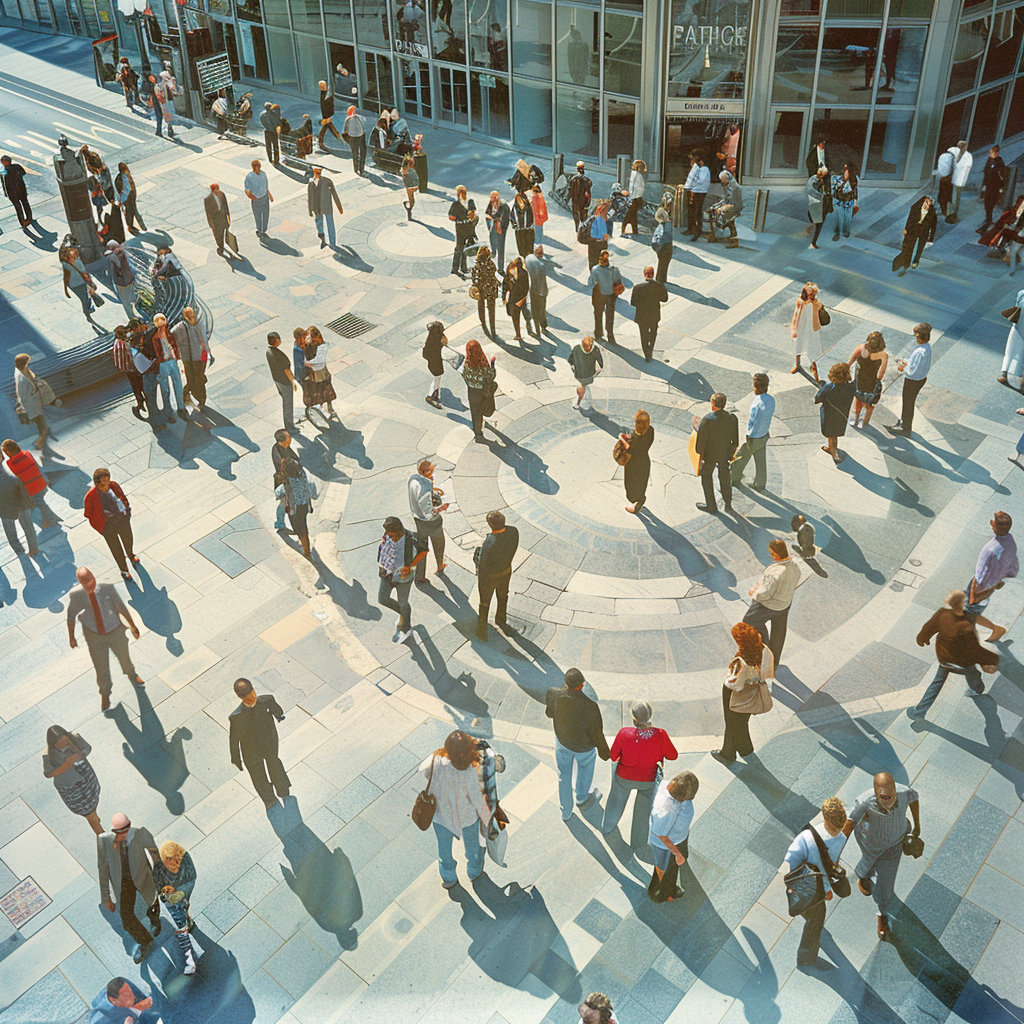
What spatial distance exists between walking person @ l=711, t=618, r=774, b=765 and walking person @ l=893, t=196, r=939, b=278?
39.5 ft

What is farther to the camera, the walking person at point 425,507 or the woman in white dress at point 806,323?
the woman in white dress at point 806,323

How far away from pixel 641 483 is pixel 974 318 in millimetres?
8742

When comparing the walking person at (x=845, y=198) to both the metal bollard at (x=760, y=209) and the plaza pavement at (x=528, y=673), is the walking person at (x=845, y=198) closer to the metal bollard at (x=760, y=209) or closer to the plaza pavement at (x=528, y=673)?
the metal bollard at (x=760, y=209)

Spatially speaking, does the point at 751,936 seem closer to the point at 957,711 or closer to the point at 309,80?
the point at 957,711

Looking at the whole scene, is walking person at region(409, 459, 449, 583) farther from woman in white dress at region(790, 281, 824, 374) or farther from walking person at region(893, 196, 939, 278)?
walking person at region(893, 196, 939, 278)

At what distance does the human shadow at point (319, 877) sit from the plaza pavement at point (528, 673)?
29 mm

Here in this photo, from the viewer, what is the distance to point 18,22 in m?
43.6

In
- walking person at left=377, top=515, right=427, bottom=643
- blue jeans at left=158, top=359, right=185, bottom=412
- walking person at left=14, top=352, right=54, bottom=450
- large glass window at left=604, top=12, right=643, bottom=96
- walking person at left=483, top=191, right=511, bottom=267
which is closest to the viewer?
walking person at left=377, top=515, right=427, bottom=643

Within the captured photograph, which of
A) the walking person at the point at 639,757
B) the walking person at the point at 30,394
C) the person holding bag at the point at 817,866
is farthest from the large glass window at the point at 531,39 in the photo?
the person holding bag at the point at 817,866

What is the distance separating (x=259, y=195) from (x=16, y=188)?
5922mm

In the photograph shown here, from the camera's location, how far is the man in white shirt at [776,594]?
1030 cm

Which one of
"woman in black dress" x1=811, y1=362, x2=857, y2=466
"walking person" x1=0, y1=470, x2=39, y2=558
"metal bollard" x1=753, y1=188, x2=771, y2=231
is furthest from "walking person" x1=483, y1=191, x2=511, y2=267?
"walking person" x1=0, y1=470, x2=39, y2=558

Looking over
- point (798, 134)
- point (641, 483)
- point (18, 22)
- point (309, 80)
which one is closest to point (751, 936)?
point (641, 483)

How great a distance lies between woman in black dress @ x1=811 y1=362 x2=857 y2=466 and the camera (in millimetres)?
13711
